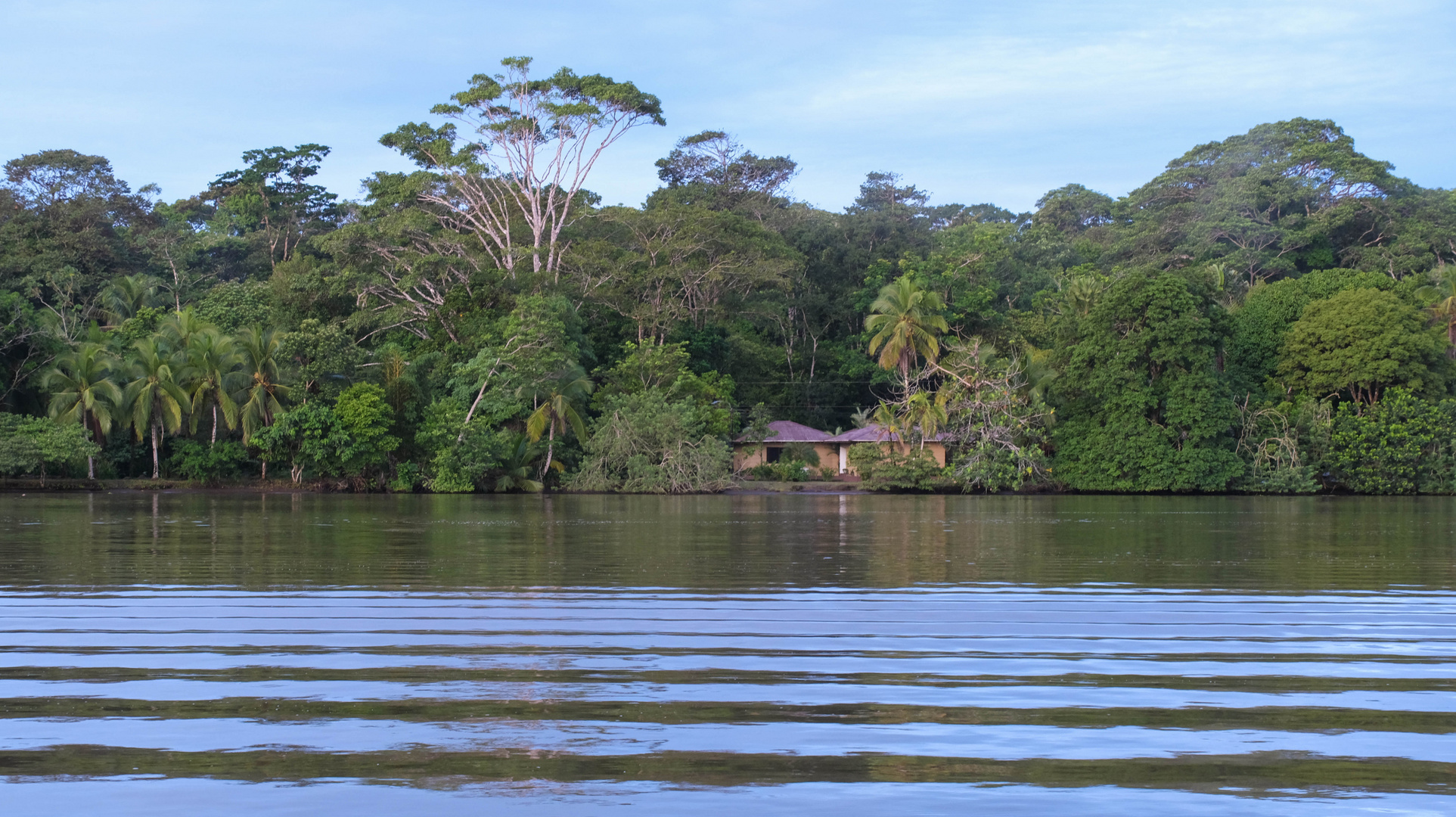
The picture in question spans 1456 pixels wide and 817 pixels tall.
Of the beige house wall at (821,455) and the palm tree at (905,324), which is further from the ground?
the palm tree at (905,324)

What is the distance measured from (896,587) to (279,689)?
6.27m

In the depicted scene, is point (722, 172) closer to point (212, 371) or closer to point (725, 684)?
point (212, 371)

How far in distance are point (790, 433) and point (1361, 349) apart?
19.4 m

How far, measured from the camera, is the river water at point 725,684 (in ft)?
15.2

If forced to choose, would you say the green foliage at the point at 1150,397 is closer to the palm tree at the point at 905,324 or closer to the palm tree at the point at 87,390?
the palm tree at the point at 905,324

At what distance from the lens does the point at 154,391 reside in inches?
1511

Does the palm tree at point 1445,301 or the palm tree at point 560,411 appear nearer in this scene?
the palm tree at point 560,411

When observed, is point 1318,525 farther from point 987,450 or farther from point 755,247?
point 755,247

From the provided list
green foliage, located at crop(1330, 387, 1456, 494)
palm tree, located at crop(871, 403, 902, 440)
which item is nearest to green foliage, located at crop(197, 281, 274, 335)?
palm tree, located at crop(871, 403, 902, 440)

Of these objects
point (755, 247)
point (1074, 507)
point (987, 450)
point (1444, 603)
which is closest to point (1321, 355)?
point (987, 450)

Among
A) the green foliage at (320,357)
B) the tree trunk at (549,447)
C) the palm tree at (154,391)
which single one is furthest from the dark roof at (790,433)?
the palm tree at (154,391)

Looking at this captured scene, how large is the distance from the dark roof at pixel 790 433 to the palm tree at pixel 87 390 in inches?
827

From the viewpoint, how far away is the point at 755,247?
45312mm

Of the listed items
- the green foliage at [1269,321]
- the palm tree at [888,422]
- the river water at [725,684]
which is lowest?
the river water at [725,684]
